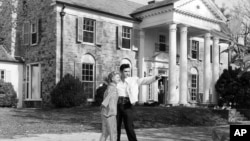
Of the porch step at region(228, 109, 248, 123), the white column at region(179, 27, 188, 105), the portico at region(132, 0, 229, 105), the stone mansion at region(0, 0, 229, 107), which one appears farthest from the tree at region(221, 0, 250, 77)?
the white column at region(179, 27, 188, 105)

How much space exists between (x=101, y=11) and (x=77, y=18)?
1660mm

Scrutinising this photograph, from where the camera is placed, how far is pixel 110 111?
261 inches

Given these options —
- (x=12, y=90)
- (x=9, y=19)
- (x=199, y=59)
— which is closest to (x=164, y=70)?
(x=199, y=59)

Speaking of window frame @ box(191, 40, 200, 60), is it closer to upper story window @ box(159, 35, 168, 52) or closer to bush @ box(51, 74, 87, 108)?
upper story window @ box(159, 35, 168, 52)

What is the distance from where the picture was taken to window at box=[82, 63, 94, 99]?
2127cm

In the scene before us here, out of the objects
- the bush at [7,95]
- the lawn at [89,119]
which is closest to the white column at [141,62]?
the lawn at [89,119]

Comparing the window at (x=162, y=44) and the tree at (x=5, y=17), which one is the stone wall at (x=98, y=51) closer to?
the window at (x=162, y=44)

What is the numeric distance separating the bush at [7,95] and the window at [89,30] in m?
5.07

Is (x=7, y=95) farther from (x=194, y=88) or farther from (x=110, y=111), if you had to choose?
(x=110, y=111)

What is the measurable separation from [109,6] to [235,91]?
955 cm

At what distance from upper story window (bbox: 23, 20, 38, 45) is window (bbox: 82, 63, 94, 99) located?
3406 millimetres

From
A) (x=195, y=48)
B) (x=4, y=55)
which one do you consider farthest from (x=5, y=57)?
(x=195, y=48)

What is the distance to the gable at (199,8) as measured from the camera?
2232cm

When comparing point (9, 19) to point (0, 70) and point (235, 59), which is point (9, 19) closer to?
point (0, 70)
